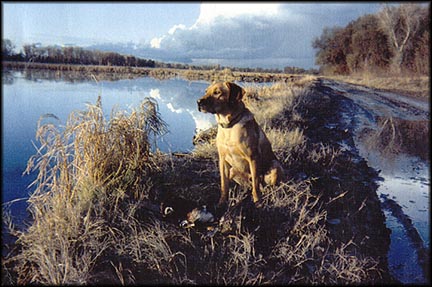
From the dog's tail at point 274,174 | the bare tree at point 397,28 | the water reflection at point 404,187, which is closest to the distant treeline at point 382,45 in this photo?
the bare tree at point 397,28

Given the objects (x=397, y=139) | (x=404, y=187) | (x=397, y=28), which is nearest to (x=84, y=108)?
(x=404, y=187)

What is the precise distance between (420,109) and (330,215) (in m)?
9.96

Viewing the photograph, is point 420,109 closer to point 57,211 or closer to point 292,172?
point 292,172

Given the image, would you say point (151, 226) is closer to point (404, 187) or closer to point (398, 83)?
point (404, 187)

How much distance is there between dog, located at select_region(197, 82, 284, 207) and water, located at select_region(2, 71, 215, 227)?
4.57 ft

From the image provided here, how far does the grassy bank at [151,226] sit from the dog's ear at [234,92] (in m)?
1.18

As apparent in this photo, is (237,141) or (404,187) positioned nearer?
(237,141)

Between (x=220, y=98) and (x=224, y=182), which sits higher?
(x=220, y=98)

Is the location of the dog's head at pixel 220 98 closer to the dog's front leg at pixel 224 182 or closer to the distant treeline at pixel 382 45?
the dog's front leg at pixel 224 182

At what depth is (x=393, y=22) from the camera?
1327 centimetres

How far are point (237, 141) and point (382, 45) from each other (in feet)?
51.2

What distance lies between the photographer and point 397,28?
14.7 metres

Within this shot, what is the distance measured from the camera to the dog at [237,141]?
317cm

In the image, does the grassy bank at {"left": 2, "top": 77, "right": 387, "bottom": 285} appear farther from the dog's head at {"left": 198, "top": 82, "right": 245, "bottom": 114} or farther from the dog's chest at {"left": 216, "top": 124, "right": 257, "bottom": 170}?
the dog's head at {"left": 198, "top": 82, "right": 245, "bottom": 114}
